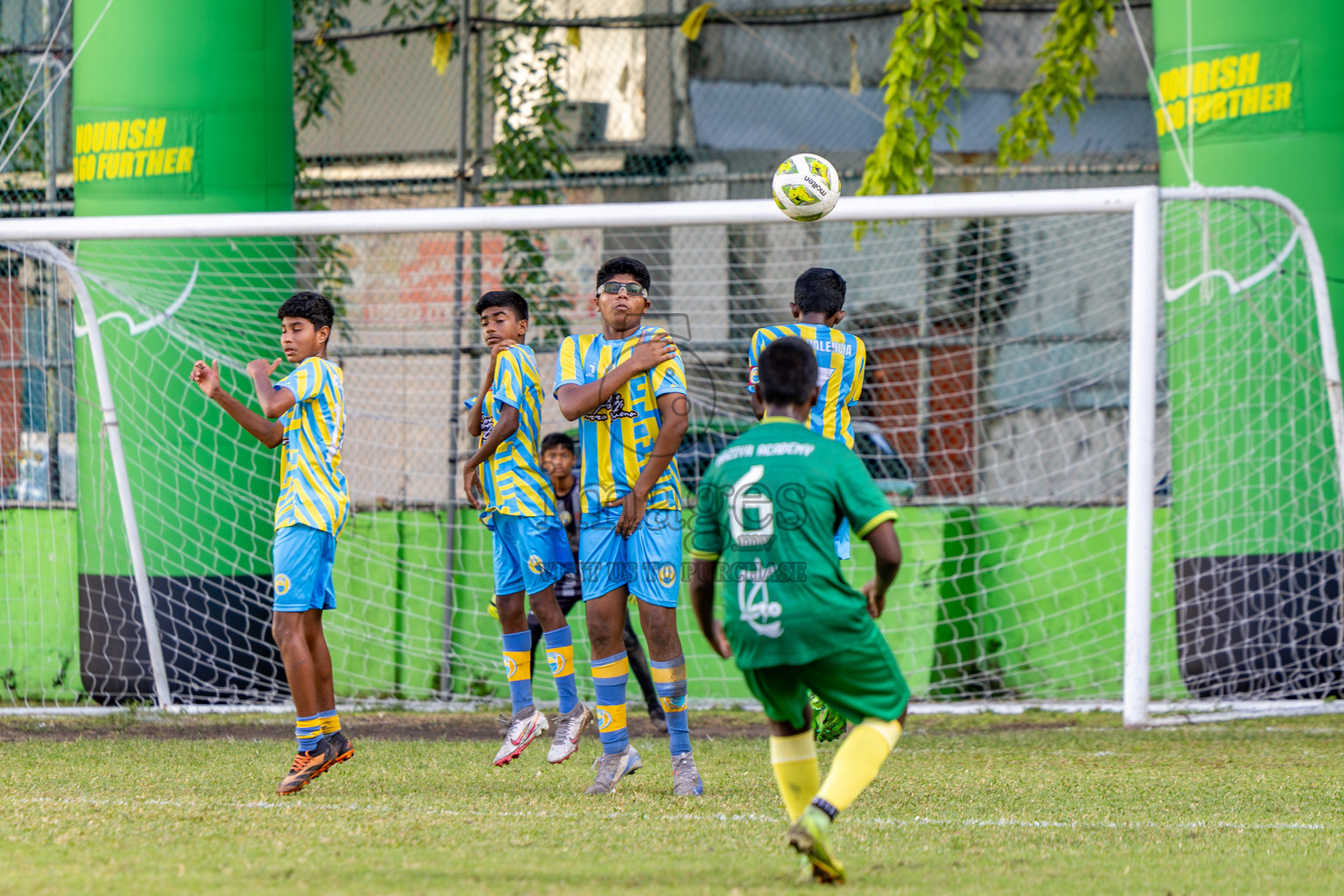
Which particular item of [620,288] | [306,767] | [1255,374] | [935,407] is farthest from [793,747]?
[935,407]

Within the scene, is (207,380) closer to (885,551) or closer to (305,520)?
(305,520)

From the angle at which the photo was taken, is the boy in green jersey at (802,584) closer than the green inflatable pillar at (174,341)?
Yes

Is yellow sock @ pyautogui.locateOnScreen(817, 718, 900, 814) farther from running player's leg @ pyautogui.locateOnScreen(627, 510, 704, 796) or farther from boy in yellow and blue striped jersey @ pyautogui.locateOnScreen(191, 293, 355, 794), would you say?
boy in yellow and blue striped jersey @ pyautogui.locateOnScreen(191, 293, 355, 794)

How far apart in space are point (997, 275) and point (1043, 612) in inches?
185

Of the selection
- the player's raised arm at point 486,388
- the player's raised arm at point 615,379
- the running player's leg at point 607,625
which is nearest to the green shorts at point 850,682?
the running player's leg at point 607,625

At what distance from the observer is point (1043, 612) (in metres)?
9.12

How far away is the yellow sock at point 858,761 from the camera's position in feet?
12.4

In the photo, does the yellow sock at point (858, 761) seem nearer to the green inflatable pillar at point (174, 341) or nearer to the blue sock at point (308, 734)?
the blue sock at point (308, 734)

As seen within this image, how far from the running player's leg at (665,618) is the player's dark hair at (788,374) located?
4.65ft

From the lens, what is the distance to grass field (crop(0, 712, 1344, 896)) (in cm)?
386

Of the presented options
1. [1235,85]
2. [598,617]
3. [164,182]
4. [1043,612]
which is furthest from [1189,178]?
[164,182]

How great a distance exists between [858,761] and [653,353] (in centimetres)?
214

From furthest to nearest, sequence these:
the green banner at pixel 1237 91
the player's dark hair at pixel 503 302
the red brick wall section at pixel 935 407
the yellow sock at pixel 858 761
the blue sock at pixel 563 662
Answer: the red brick wall section at pixel 935 407 < the green banner at pixel 1237 91 < the player's dark hair at pixel 503 302 < the blue sock at pixel 563 662 < the yellow sock at pixel 858 761

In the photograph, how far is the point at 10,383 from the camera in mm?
10305
